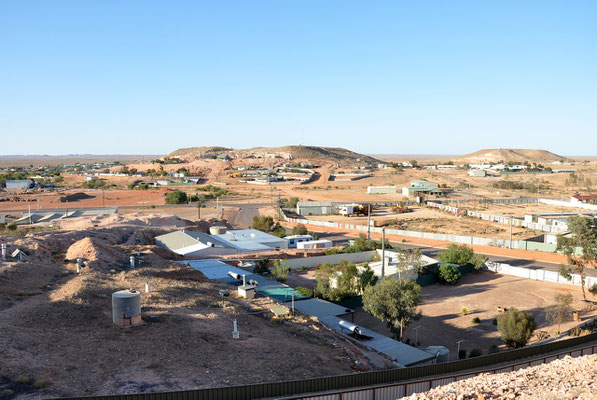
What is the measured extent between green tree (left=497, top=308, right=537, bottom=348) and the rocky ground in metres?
8.82

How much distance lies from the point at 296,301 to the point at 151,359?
1405 centimetres

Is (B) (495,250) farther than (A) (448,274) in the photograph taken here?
Yes

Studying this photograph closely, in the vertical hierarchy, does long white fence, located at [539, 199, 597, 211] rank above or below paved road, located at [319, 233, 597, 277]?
above

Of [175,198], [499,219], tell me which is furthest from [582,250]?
[175,198]

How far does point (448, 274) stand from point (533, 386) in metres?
25.5

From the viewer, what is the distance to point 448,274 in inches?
1497

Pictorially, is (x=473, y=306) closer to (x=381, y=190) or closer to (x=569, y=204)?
(x=569, y=204)

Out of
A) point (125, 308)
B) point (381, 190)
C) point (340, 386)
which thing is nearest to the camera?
point (340, 386)

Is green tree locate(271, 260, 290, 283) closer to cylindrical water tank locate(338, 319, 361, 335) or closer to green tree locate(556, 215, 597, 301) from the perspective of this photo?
cylindrical water tank locate(338, 319, 361, 335)

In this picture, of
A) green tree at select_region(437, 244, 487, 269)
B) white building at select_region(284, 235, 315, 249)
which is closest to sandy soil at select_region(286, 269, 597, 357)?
green tree at select_region(437, 244, 487, 269)

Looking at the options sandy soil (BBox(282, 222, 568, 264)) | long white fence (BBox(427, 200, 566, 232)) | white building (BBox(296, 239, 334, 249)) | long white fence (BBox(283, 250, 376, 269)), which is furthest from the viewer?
long white fence (BBox(427, 200, 566, 232))

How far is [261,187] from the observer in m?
126

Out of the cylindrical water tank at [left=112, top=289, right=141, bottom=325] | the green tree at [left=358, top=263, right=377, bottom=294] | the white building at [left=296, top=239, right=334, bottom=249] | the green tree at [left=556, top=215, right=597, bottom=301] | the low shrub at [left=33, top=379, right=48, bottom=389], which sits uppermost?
the cylindrical water tank at [left=112, top=289, right=141, bottom=325]

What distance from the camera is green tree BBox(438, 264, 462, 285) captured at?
3806 cm
